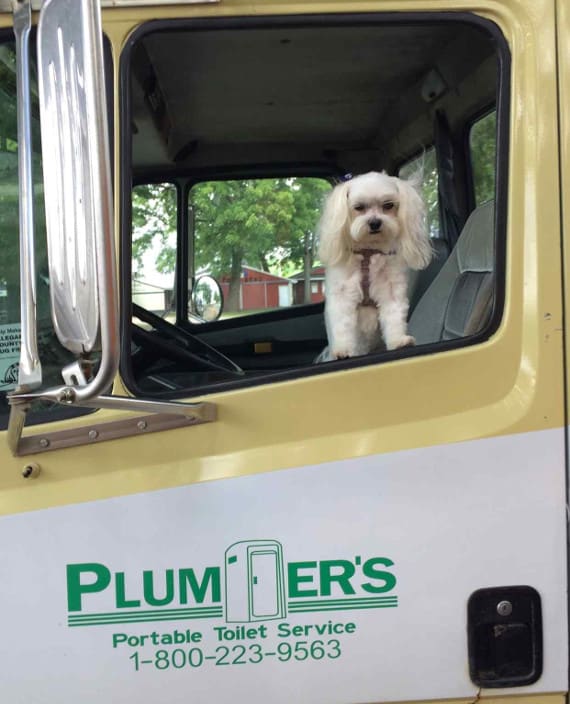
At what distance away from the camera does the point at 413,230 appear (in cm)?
179

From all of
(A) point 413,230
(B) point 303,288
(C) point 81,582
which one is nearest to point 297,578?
(C) point 81,582

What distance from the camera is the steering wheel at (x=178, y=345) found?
194cm

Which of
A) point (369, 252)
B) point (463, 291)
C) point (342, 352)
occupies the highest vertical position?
point (369, 252)

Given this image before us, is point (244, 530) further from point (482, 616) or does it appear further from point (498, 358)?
point (498, 358)

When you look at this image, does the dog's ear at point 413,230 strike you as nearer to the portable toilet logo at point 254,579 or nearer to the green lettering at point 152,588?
the portable toilet logo at point 254,579

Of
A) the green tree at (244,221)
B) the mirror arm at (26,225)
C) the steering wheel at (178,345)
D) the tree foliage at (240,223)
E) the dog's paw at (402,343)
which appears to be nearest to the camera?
the mirror arm at (26,225)

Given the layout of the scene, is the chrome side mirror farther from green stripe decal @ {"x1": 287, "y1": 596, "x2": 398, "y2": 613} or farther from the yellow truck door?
green stripe decal @ {"x1": 287, "y1": 596, "x2": 398, "y2": 613}

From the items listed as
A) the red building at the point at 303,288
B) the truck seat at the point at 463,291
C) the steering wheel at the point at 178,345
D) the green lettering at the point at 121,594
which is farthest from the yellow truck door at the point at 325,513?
the red building at the point at 303,288

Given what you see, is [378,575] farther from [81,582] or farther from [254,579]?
[81,582]

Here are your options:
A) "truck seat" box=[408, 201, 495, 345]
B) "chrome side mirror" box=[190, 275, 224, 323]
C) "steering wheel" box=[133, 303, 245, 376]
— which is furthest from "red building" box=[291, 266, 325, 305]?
"truck seat" box=[408, 201, 495, 345]

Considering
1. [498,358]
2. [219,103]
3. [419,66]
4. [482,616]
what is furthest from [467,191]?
[482,616]

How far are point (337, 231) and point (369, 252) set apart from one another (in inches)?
3.9

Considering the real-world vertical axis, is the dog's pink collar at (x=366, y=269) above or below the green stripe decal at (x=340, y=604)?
above

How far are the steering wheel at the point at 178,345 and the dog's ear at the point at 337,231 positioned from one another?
388 millimetres
